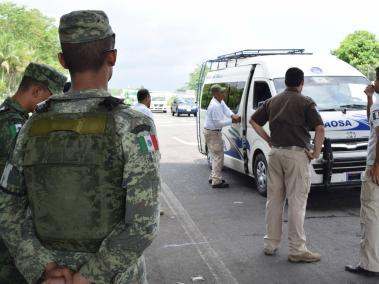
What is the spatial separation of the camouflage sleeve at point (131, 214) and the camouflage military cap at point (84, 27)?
1.05 ft

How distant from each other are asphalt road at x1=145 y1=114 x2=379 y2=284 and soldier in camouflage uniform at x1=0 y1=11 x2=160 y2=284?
8.79ft

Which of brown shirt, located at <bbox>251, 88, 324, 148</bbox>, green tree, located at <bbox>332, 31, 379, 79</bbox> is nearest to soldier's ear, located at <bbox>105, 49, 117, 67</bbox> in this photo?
brown shirt, located at <bbox>251, 88, 324, 148</bbox>

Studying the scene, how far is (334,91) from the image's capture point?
24.6 feet

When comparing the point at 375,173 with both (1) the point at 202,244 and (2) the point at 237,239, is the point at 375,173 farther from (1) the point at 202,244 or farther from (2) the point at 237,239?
(1) the point at 202,244

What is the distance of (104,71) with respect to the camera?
1842 millimetres

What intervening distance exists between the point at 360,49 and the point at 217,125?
30.9 meters

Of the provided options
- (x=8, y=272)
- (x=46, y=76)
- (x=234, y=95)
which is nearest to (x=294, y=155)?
(x=46, y=76)

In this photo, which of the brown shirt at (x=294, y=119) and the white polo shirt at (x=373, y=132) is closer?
the white polo shirt at (x=373, y=132)

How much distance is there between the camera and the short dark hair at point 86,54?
1783 mm

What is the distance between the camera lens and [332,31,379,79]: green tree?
118 ft

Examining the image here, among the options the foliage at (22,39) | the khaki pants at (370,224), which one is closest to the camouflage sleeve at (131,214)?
the khaki pants at (370,224)

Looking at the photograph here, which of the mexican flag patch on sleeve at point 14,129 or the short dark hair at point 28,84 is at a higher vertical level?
the short dark hair at point 28,84

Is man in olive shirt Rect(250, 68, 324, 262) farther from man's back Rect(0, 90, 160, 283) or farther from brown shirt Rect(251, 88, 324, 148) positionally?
man's back Rect(0, 90, 160, 283)

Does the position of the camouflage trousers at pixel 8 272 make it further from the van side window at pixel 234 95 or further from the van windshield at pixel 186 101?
the van windshield at pixel 186 101
